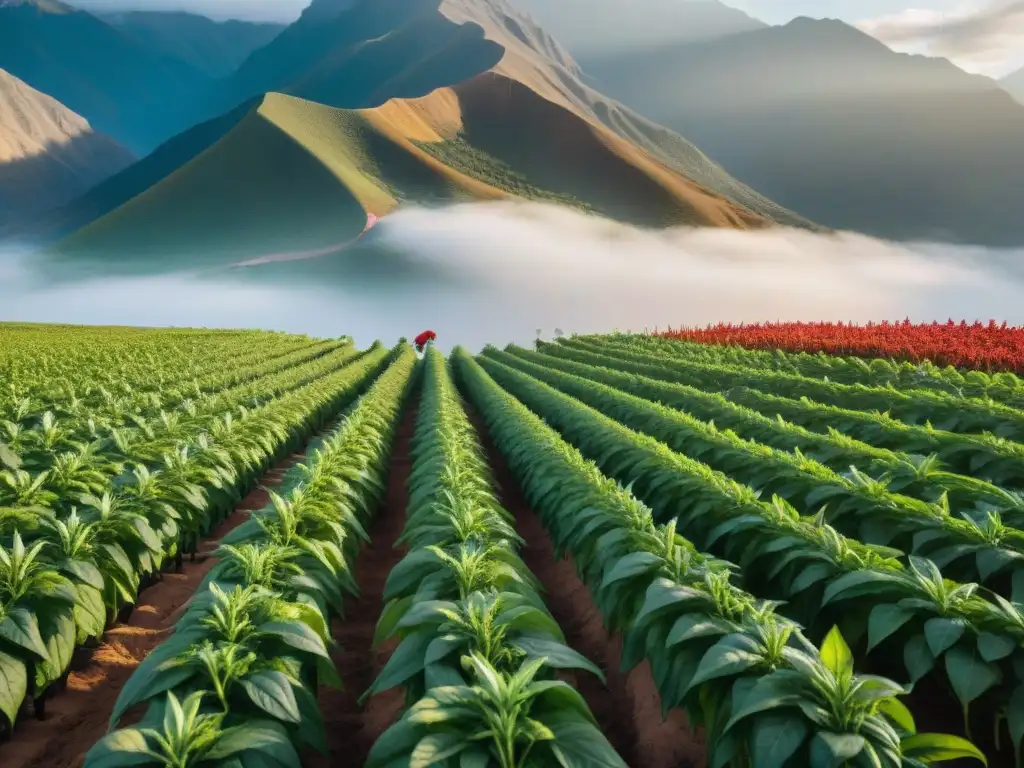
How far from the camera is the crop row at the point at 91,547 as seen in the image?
120 inches

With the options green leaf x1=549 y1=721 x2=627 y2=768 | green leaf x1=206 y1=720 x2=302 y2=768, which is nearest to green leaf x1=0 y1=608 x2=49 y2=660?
green leaf x1=206 y1=720 x2=302 y2=768

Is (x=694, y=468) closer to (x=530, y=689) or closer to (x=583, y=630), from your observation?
(x=583, y=630)

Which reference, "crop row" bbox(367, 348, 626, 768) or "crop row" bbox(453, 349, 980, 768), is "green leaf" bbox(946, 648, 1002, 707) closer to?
"crop row" bbox(453, 349, 980, 768)

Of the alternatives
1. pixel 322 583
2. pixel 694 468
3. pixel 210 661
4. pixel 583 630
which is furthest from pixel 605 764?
pixel 694 468

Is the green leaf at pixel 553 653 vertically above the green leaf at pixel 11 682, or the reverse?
the green leaf at pixel 553 653

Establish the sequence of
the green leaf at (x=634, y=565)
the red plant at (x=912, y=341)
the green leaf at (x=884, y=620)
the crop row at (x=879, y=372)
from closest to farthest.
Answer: the green leaf at (x=884, y=620)
the green leaf at (x=634, y=565)
the crop row at (x=879, y=372)
the red plant at (x=912, y=341)

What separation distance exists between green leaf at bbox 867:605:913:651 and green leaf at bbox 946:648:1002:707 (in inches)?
7.7

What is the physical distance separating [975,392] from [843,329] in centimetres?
1430

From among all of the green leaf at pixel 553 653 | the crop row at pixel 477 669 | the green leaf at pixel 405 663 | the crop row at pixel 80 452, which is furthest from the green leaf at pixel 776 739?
the crop row at pixel 80 452

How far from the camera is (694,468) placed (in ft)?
16.9

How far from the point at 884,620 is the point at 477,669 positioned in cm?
179

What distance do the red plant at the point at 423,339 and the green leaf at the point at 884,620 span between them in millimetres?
46561

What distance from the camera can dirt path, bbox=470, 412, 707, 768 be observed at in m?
3.24

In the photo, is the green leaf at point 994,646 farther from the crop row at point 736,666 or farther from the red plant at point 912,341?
the red plant at point 912,341
